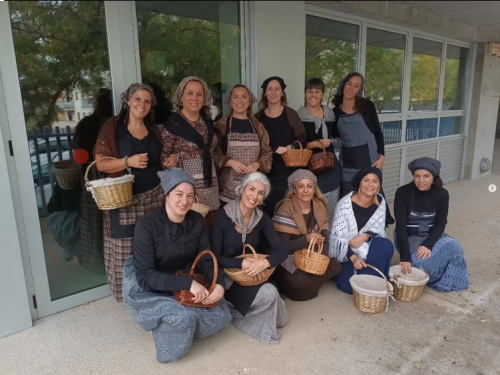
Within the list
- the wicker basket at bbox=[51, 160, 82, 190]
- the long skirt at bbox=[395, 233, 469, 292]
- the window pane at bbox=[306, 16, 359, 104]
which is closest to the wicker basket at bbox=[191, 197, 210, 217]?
the wicker basket at bbox=[51, 160, 82, 190]

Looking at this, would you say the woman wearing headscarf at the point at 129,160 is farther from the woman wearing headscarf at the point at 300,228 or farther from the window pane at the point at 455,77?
the window pane at the point at 455,77

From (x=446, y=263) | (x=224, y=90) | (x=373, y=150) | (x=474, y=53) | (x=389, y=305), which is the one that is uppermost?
(x=474, y=53)

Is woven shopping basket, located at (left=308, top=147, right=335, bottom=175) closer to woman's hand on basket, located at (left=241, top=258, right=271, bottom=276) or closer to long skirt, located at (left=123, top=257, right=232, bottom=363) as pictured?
woman's hand on basket, located at (left=241, top=258, right=271, bottom=276)

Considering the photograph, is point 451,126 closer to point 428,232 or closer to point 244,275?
point 428,232

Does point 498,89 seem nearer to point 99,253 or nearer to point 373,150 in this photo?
point 373,150

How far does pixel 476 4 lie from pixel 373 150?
2.63 m

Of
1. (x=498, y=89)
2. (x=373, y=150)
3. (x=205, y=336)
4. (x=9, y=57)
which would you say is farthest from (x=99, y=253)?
(x=498, y=89)

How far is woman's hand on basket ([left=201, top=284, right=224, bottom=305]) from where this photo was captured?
197cm

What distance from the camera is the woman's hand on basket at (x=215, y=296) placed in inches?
77.6

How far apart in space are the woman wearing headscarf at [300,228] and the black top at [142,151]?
892mm

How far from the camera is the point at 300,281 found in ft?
8.34

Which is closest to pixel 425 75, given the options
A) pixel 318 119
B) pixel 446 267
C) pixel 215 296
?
pixel 318 119

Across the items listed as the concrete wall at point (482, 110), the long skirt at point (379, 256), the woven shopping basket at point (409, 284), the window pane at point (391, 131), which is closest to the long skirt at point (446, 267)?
the woven shopping basket at point (409, 284)

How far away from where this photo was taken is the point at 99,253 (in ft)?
8.75
